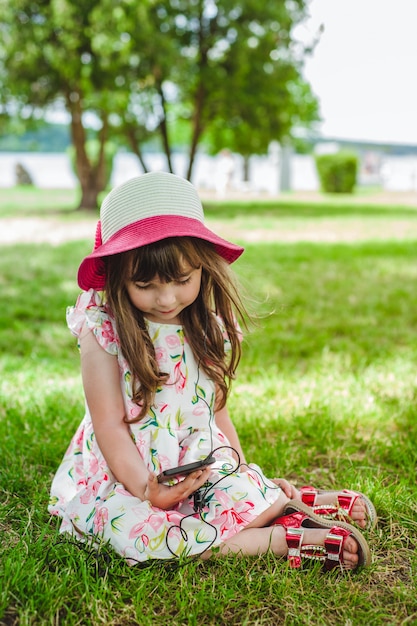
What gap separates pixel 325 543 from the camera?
183 centimetres

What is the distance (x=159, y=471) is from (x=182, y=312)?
1.52 ft

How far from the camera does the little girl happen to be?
186cm

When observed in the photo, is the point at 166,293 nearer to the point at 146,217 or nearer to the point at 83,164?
the point at 146,217

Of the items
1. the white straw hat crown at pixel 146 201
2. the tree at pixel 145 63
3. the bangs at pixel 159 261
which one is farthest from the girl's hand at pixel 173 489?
the tree at pixel 145 63

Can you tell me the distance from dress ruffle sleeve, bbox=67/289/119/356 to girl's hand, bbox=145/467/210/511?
15.3 inches

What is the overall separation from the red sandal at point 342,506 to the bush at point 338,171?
22.9 metres

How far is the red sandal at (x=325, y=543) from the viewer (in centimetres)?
181

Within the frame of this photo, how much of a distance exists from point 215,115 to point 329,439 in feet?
46.0

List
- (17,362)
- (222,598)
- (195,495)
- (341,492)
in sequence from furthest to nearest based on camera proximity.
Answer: (17,362) → (341,492) → (195,495) → (222,598)

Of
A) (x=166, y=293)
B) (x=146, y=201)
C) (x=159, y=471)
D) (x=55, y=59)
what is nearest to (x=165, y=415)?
(x=159, y=471)

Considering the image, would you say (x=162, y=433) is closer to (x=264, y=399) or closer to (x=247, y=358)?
(x=264, y=399)

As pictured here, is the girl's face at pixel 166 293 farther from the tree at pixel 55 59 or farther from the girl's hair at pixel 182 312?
the tree at pixel 55 59

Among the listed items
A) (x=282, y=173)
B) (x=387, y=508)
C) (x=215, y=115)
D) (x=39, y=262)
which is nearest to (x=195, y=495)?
(x=387, y=508)

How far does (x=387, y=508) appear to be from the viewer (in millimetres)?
2115
